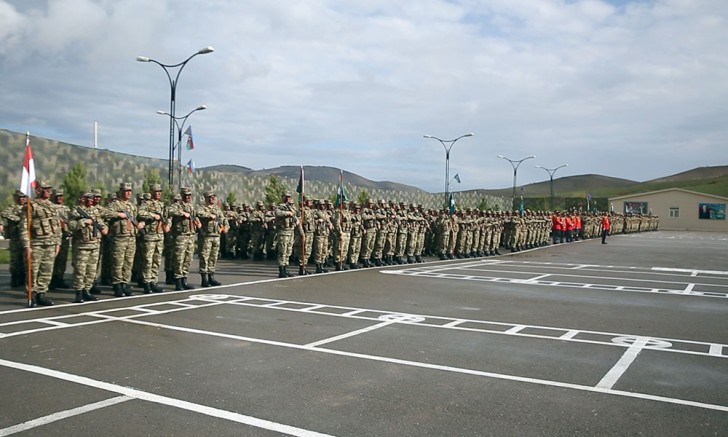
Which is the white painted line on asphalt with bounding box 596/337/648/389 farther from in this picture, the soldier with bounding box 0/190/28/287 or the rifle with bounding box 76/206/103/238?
the soldier with bounding box 0/190/28/287

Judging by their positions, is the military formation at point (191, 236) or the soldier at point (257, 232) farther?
the soldier at point (257, 232)

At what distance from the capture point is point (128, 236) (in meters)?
12.0

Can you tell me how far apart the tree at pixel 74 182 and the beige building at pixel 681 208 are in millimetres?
70985

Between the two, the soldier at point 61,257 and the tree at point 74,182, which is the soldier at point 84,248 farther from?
the tree at point 74,182

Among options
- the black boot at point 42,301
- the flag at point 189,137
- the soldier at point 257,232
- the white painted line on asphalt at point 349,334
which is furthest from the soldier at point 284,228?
the flag at point 189,137

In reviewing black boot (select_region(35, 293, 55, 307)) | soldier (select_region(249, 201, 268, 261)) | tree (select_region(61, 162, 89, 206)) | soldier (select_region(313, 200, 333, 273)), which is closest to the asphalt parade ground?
black boot (select_region(35, 293, 55, 307))

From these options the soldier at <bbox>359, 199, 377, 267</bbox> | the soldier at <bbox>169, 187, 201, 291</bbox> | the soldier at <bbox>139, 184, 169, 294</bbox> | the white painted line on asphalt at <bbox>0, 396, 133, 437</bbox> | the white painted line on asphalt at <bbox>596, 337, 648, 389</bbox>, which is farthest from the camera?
the soldier at <bbox>359, 199, 377, 267</bbox>

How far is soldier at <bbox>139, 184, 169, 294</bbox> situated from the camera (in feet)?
40.1

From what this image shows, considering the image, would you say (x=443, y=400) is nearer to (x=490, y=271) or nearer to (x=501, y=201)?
(x=490, y=271)

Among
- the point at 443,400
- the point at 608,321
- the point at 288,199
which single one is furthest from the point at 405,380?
the point at 288,199

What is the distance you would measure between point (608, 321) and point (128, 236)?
8757 millimetres

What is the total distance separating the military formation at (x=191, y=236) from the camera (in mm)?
11070

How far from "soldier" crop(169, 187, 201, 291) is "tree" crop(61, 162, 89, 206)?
53.0 feet

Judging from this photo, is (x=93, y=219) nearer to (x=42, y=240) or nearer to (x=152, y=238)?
(x=42, y=240)
